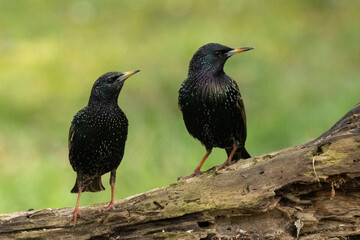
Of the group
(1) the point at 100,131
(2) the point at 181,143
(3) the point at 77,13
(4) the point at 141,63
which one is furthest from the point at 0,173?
(3) the point at 77,13

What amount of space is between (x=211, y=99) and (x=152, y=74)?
6.26 m

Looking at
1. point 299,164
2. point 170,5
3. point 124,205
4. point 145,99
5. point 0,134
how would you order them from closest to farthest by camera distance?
point 299,164, point 124,205, point 0,134, point 145,99, point 170,5

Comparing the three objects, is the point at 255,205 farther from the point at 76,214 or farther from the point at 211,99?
the point at 76,214

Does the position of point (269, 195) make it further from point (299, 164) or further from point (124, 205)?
point (124, 205)

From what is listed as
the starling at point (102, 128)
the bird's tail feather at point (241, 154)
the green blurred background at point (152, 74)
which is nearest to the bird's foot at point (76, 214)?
the starling at point (102, 128)

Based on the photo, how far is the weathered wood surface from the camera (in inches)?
207

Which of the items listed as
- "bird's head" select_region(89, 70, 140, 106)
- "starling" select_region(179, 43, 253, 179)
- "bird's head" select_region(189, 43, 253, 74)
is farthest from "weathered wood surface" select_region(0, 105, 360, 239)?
"bird's head" select_region(189, 43, 253, 74)

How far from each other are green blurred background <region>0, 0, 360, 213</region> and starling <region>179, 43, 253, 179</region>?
2988 millimetres

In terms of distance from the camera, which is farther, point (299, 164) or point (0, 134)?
point (0, 134)

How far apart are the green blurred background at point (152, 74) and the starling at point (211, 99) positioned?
299 centimetres

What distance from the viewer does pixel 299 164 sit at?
5.32 m

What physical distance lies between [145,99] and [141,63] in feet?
4.68

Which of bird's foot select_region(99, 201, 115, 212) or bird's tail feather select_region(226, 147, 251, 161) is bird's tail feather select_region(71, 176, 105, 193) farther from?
bird's tail feather select_region(226, 147, 251, 161)

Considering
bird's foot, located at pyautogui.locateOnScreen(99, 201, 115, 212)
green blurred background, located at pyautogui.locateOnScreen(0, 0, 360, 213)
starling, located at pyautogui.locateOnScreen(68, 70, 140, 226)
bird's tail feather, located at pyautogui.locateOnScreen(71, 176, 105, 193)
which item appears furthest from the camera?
green blurred background, located at pyautogui.locateOnScreen(0, 0, 360, 213)
